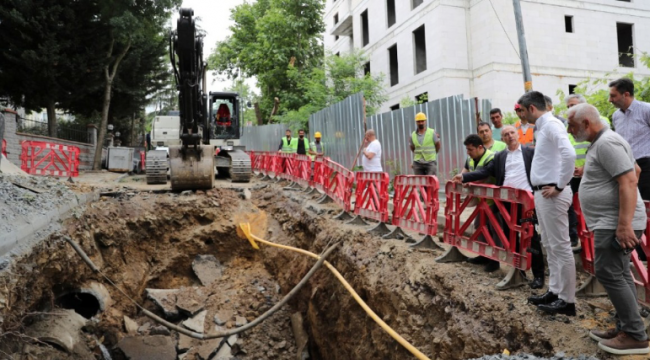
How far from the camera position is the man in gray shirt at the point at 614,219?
2939mm

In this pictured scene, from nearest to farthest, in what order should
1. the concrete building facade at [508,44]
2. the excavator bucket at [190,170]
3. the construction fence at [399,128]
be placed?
1. the construction fence at [399,128]
2. the excavator bucket at [190,170]
3. the concrete building facade at [508,44]

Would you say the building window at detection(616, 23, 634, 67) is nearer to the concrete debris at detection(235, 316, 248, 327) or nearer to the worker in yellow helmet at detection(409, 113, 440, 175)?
the worker in yellow helmet at detection(409, 113, 440, 175)

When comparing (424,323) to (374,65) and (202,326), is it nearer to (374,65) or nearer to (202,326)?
(202,326)

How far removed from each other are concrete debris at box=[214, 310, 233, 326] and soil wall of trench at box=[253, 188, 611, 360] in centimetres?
115

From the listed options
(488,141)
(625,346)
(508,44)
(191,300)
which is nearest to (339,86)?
(508,44)

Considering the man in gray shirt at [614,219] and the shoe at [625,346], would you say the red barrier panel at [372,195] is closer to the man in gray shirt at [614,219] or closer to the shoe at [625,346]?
the man in gray shirt at [614,219]

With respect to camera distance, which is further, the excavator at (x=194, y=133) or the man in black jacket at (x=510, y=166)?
the excavator at (x=194, y=133)

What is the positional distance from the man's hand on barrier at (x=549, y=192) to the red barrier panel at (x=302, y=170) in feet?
25.2

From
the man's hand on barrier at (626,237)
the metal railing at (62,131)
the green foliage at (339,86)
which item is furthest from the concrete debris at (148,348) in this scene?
the metal railing at (62,131)

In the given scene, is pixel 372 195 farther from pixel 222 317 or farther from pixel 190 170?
pixel 190 170

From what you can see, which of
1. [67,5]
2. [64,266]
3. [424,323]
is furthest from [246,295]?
[67,5]

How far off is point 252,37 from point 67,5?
13648 millimetres

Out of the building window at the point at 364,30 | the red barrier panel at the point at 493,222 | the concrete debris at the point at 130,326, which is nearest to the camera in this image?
the red barrier panel at the point at 493,222

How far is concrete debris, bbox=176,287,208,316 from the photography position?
8.17m
